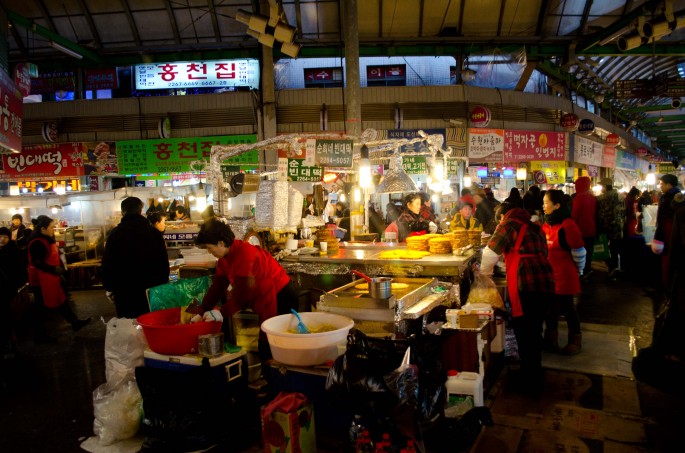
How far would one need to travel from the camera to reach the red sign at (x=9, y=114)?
6406 mm

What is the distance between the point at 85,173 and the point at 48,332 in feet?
23.4

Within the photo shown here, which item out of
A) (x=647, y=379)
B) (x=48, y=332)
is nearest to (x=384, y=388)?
(x=647, y=379)

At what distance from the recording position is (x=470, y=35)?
1460 cm

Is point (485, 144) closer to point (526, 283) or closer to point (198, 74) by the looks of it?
point (198, 74)

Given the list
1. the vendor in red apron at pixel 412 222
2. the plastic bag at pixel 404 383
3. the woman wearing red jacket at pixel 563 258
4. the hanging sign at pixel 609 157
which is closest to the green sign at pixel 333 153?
the vendor in red apron at pixel 412 222

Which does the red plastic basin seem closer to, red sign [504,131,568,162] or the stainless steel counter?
the stainless steel counter

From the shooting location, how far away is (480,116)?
13781 mm

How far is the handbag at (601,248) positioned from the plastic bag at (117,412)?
1019cm

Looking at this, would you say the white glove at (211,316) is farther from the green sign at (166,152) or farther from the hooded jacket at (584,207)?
the green sign at (166,152)

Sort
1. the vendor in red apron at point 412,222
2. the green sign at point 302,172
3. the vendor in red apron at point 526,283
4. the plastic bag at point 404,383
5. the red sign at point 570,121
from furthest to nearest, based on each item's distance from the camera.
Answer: the red sign at point 570,121, the vendor in red apron at point 412,222, the green sign at point 302,172, the vendor in red apron at point 526,283, the plastic bag at point 404,383

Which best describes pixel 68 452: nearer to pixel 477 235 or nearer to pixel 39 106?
pixel 477 235

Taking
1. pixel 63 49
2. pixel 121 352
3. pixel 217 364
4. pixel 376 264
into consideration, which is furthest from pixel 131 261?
pixel 63 49

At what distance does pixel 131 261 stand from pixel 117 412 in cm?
189

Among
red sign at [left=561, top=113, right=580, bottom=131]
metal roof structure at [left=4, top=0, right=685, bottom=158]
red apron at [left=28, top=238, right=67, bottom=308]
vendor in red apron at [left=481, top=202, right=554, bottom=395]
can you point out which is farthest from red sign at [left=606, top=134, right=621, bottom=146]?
red apron at [left=28, top=238, right=67, bottom=308]
